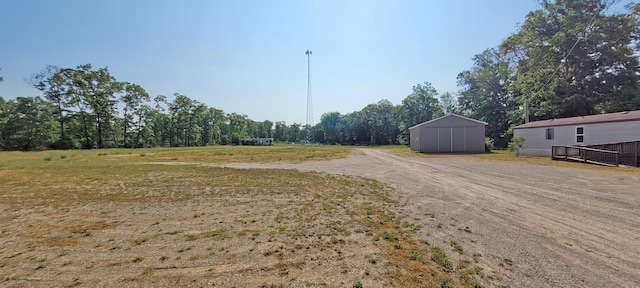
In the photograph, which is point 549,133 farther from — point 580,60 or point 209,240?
point 209,240

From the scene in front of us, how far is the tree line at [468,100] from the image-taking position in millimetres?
25469

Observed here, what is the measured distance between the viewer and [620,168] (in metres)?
12.4

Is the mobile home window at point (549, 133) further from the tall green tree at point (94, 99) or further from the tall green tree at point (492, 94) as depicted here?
the tall green tree at point (94, 99)

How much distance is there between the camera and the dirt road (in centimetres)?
310

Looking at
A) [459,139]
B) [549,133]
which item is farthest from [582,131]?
[459,139]

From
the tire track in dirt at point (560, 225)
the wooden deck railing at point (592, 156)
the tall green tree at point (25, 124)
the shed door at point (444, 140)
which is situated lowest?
the tire track in dirt at point (560, 225)

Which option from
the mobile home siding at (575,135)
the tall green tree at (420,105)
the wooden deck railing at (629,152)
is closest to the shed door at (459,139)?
the mobile home siding at (575,135)

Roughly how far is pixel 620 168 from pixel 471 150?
551 inches

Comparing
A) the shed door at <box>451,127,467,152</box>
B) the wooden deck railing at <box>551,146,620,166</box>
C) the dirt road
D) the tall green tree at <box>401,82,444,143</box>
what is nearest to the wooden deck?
the wooden deck railing at <box>551,146,620,166</box>

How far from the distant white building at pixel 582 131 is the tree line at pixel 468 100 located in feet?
24.0

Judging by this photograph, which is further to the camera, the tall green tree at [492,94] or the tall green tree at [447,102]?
the tall green tree at [447,102]

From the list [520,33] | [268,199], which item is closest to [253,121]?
[520,33]

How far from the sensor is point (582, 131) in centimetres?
1739

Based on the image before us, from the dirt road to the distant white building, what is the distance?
907 cm
